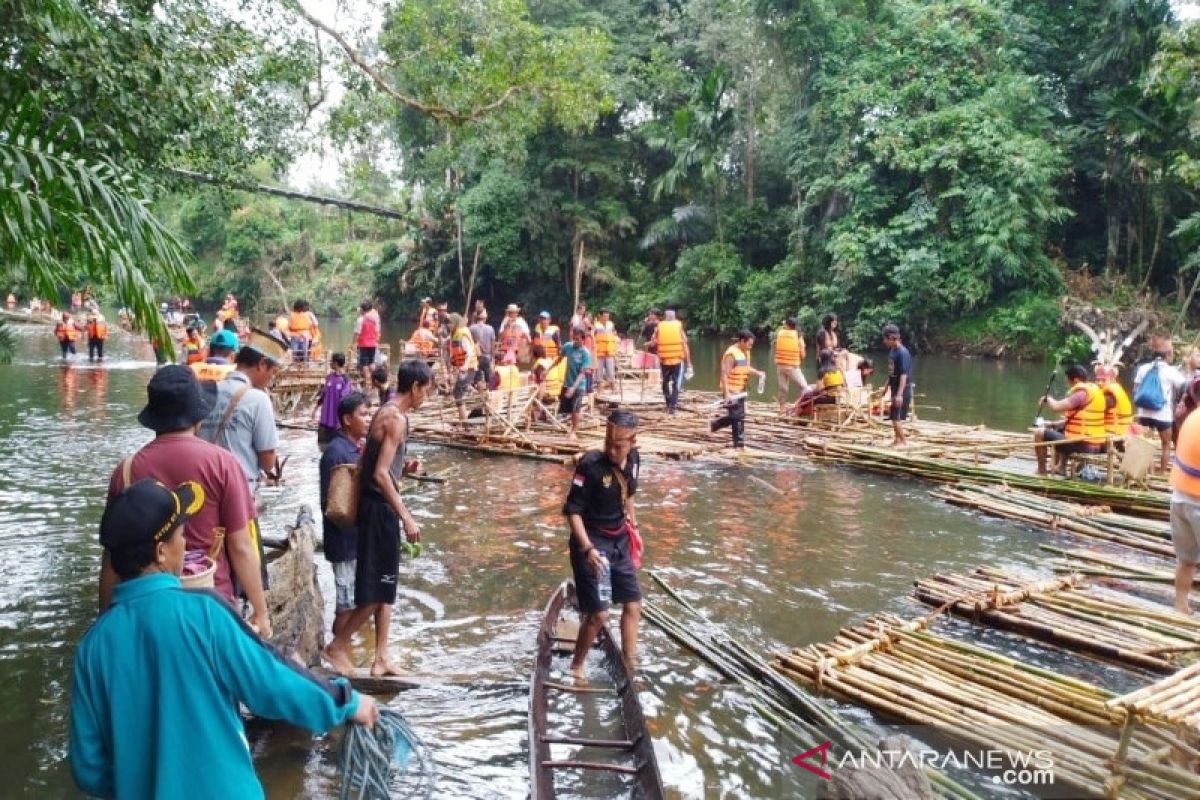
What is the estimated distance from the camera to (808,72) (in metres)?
31.4

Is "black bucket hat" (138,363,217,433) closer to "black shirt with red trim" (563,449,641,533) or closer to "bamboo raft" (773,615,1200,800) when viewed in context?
"black shirt with red trim" (563,449,641,533)

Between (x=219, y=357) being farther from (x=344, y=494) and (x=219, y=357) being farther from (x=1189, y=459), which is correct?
(x=1189, y=459)

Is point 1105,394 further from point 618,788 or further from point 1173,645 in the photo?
point 618,788

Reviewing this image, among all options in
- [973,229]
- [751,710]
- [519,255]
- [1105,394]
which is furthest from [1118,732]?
[519,255]

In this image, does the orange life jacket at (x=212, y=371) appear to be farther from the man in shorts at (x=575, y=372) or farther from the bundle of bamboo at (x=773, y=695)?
the man in shorts at (x=575, y=372)

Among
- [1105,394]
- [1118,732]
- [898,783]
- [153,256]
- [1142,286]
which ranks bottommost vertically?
[1118,732]

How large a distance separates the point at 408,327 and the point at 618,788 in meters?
42.8

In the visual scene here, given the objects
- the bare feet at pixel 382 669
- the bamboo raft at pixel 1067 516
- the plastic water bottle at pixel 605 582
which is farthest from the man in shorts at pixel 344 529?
the bamboo raft at pixel 1067 516

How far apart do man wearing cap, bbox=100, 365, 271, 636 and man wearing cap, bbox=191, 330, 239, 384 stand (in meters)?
2.80

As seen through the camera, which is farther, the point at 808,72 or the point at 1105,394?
the point at 808,72

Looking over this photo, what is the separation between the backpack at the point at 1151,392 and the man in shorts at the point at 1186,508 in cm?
491

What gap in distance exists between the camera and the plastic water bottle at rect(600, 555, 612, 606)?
5494 mm

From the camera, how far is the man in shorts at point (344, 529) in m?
5.56

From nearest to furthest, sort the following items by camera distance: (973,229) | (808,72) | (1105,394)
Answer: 1. (1105,394)
2. (973,229)
3. (808,72)
